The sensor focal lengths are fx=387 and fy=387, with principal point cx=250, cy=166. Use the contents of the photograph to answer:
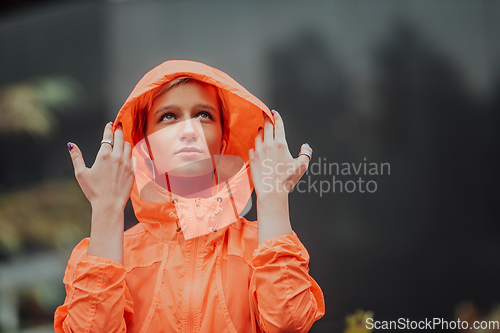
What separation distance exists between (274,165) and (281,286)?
32cm

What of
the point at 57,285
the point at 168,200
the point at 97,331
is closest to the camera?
the point at 97,331

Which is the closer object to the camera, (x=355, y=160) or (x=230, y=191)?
(x=230, y=191)

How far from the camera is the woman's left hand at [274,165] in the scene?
1044 millimetres

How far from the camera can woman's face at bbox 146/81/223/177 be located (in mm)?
1093

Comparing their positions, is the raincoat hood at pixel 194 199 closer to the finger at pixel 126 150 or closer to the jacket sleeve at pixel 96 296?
the finger at pixel 126 150

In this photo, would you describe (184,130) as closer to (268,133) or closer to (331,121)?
(268,133)

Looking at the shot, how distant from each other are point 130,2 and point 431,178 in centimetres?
191

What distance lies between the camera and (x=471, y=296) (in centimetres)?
200

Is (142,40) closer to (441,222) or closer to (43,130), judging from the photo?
(43,130)

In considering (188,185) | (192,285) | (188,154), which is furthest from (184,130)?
(192,285)

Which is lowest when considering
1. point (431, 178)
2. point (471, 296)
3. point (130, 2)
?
point (471, 296)

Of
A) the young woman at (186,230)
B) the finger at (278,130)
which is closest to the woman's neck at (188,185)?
the young woman at (186,230)

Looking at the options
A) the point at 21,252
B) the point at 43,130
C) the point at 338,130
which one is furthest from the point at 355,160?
the point at 21,252

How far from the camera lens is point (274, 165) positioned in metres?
1.06
